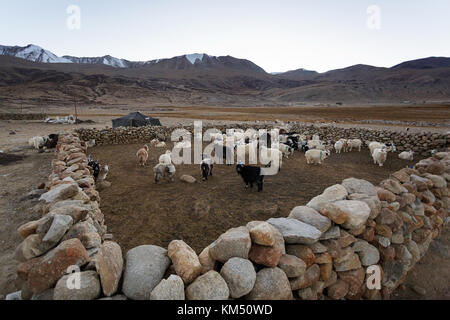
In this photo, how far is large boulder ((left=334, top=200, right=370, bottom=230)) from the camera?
3004 millimetres

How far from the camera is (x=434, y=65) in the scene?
18312 cm

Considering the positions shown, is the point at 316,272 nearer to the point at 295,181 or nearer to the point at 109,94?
the point at 295,181

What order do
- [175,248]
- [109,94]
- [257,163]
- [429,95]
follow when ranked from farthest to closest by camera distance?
[429,95]
[109,94]
[257,163]
[175,248]

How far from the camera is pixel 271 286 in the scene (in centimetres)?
226

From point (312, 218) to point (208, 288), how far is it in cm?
163

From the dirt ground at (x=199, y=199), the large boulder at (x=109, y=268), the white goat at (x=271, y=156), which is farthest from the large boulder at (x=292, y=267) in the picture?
the white goat at (x=271, y=156)

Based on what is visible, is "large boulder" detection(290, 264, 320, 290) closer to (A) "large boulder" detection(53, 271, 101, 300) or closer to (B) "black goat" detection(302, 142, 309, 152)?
(A) "large boulder" detection(53, 271, 101, 300)

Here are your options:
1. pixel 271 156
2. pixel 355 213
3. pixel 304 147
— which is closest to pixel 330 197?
pixel 355 213

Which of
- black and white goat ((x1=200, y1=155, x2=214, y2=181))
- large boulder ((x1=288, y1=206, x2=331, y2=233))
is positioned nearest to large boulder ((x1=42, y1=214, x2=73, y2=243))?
large boulder ((x1=288, y1=206, x2=331, y2=233))

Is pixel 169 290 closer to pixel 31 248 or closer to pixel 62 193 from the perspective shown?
pixel 31 248

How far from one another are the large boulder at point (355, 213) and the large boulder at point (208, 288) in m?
1.88

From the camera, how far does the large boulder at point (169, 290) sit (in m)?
1.91
